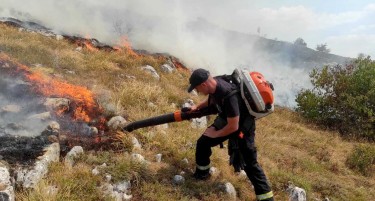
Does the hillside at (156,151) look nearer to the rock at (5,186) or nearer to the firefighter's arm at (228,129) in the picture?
the rock at (5,186)

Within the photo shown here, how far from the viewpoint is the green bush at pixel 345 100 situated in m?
12.2

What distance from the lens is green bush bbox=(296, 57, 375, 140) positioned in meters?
12.2

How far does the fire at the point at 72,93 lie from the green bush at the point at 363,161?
5.82 metres

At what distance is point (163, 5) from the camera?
2186 centimetres

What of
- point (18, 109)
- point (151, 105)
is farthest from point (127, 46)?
point (18, 109)

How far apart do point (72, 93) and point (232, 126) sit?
12.6 feet

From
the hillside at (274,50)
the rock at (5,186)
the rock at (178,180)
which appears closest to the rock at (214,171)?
the rock at (178,180)

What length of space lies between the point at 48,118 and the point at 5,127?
703mm

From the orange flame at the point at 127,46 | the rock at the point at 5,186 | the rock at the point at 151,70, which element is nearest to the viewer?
the rock at the point at 5,186

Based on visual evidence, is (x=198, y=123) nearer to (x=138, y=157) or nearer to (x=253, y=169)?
(x=138, y=157)

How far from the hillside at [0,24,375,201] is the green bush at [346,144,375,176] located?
198mm

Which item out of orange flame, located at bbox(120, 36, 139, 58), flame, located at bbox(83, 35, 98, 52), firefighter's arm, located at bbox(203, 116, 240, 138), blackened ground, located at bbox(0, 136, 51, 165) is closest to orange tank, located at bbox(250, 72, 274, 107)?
firefighter's arm, located at bbox(203, 116, 240, 138)

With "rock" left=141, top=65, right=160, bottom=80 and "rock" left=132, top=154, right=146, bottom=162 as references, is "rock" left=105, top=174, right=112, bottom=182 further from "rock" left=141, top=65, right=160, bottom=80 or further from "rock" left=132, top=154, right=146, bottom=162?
"rock" left=141, top=65, right=160, bottom=80

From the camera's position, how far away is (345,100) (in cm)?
1276
